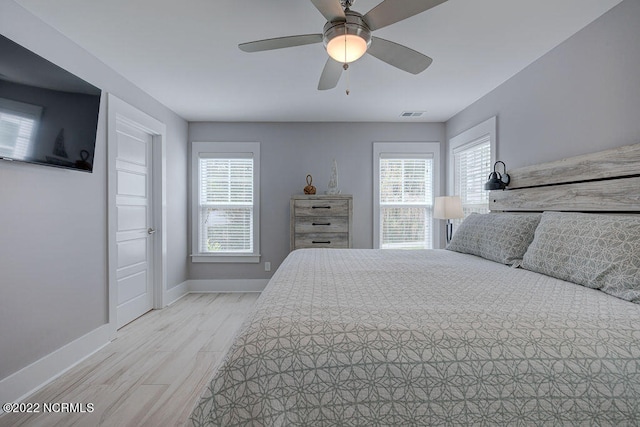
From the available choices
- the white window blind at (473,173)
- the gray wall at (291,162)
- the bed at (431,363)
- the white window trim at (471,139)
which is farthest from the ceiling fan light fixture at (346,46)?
the gray wall at (291,162)

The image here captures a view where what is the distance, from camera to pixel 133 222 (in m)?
3.28

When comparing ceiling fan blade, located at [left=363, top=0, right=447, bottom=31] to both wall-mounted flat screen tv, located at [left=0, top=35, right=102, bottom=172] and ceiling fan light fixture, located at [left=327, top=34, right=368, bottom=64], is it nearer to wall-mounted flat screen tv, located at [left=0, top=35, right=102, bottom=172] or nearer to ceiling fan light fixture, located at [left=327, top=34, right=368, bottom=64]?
ceiling fan light fixture, located at [left=327, top=34, right=368, bottom=64]

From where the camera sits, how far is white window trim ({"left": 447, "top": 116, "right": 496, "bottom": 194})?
323 centimetres

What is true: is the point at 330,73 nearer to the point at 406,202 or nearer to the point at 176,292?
the point at 406,202

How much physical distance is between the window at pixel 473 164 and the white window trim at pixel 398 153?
273mm

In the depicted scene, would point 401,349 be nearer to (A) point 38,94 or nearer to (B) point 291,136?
(A) point 38,94

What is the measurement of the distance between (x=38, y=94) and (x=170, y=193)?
80.1 inches

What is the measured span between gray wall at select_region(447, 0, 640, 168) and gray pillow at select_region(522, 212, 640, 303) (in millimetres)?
679

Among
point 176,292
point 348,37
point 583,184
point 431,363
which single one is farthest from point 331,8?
point 176,292

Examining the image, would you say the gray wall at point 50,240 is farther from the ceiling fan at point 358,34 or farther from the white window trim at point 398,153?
the white window trim at point 398,153

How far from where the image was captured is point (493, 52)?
2471mm

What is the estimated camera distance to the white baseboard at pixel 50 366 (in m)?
1.86

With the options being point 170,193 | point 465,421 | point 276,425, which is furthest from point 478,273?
point 170,193

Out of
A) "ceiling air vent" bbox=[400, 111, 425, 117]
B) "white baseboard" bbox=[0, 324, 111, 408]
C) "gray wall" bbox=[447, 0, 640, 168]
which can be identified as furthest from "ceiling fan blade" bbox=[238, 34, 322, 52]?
"ceiling air vent" bbox=[400, 111, 425, 117]
